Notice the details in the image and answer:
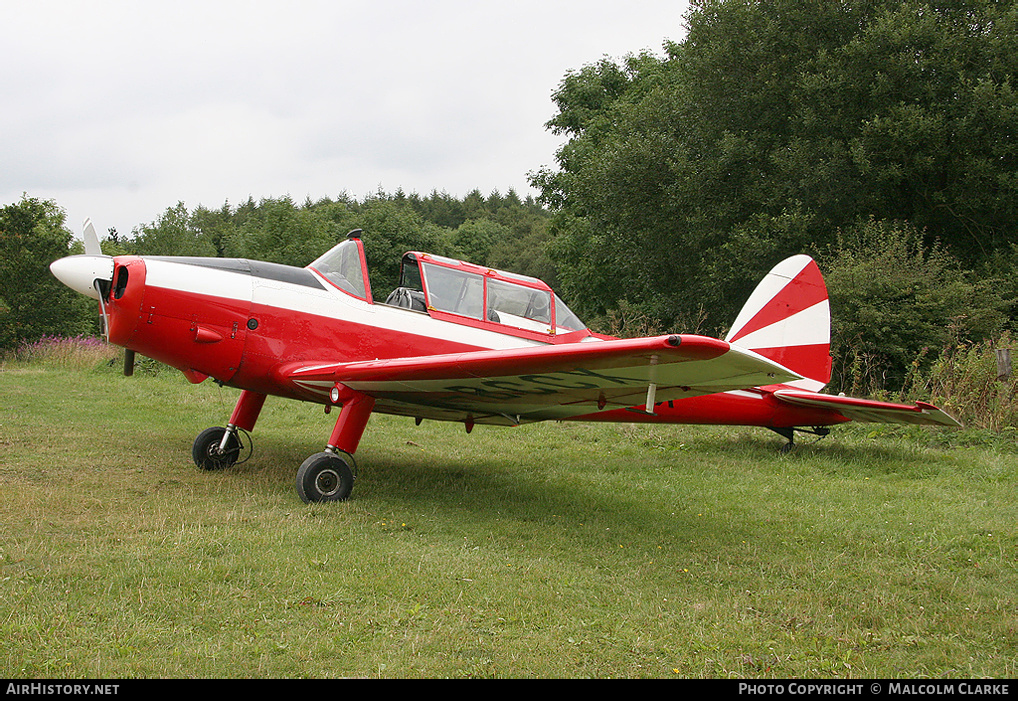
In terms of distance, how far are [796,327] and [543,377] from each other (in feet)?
13.9

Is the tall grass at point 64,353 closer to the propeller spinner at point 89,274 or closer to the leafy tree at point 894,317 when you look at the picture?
the propeller spinner at point 89,274

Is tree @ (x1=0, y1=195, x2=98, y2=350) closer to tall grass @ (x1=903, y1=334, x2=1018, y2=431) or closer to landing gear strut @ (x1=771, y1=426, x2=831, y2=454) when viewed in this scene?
landing gear strut @ (x1=771, y1=426, x2=831, y2=454)

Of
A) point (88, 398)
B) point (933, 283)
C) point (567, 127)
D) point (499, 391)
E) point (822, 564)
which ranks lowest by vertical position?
point (88, 398)

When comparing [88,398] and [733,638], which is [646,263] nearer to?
[88,398]

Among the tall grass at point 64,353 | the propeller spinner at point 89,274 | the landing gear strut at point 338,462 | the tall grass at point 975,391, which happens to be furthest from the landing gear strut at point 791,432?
the tall grass at point 64,353

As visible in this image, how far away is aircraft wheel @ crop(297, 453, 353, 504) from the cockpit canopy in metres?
1.57

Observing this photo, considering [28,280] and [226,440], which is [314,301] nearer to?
[226,440]

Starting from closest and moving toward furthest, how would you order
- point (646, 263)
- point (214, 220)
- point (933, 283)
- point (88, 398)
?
point (88, 398) < point (933, 283) < point (646, 263) < point (214, 220)

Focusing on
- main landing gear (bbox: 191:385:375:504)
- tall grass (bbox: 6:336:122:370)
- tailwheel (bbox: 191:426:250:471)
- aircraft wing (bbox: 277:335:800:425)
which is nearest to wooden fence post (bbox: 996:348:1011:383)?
aircraft wing (bbox: 277:335:800:425)

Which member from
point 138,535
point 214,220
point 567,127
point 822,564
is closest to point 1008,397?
point 822,564

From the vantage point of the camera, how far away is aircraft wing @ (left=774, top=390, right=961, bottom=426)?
20.8ft

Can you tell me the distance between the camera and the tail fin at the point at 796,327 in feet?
26.2

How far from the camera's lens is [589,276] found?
27.9m

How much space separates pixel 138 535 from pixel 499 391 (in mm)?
2656
